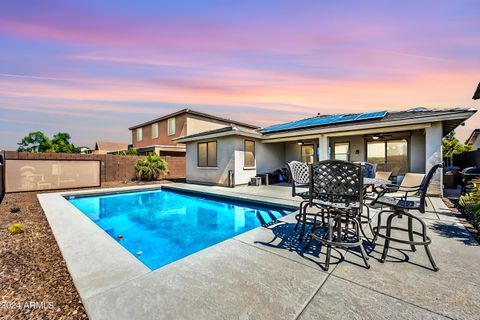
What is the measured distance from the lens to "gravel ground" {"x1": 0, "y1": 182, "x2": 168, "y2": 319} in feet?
6.33

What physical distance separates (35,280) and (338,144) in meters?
12.8

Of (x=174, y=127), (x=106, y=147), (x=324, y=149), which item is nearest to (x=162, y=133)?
(x=174, y=127)

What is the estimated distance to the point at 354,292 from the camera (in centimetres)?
209

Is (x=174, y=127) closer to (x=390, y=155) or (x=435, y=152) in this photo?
(x=390, y=155)

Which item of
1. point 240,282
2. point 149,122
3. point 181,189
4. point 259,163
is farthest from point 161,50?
point 149,122

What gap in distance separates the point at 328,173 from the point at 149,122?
25619 millimetres

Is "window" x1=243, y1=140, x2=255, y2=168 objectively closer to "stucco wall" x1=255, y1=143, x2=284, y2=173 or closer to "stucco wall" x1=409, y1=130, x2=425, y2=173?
"stucco wall" x1=255, y1=143, x2=284, y2=173

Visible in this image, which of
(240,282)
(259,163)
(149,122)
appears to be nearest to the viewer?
(240,282)

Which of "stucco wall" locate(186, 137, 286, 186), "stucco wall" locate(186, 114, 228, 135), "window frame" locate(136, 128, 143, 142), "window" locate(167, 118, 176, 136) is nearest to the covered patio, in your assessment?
"stucco wall" locate(186, 137, 286, 186)

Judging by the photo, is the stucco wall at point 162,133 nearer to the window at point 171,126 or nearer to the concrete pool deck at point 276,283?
the window at point 171,126

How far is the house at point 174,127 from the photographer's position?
67.9 feet

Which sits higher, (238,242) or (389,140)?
(389,140)

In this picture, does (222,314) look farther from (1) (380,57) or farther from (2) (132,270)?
(1) (380,57)

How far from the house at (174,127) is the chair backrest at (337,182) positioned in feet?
57.4
